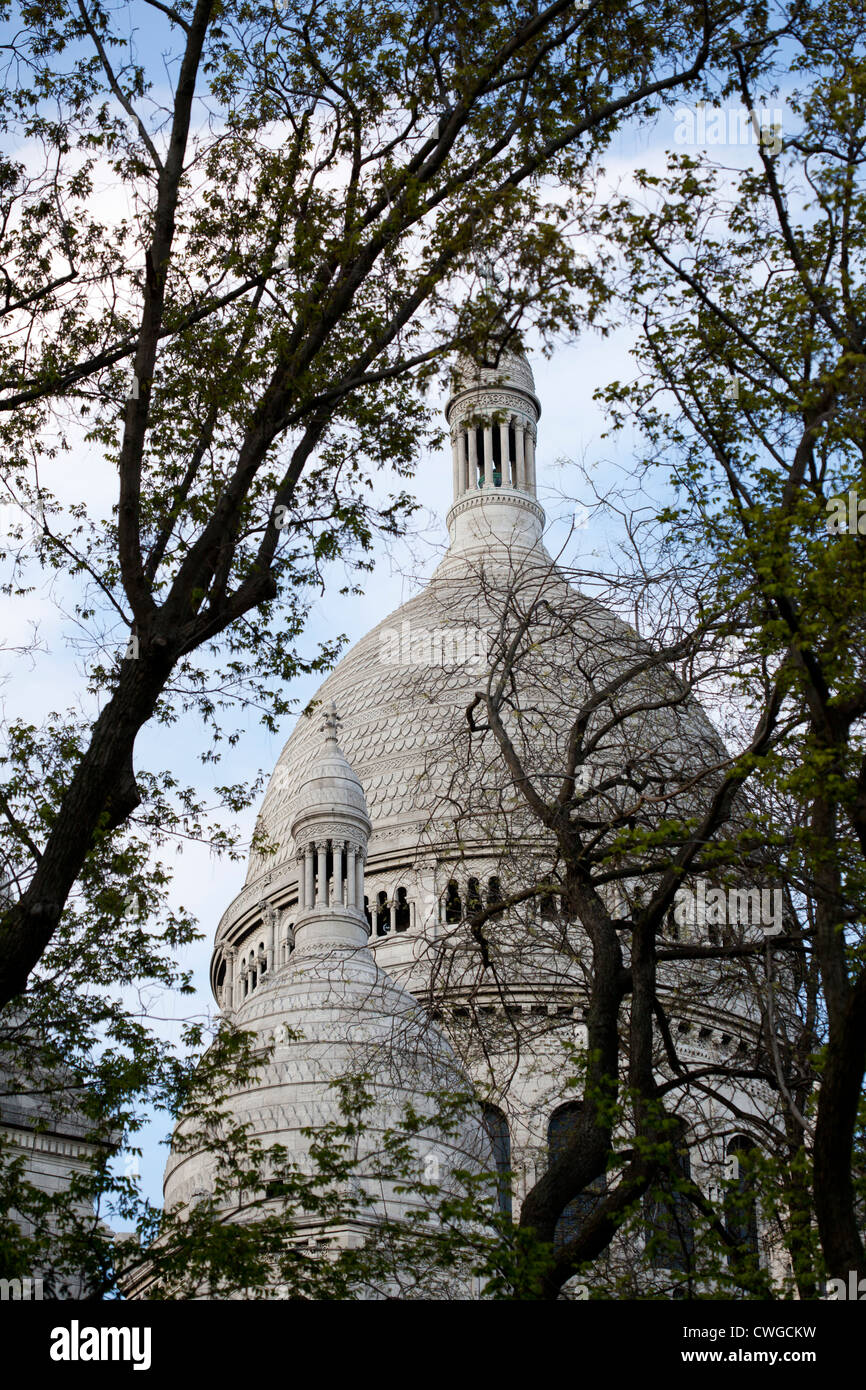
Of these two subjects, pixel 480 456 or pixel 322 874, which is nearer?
pixel 322 874

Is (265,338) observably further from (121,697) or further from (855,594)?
(855,594)

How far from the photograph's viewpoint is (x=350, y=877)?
126ft

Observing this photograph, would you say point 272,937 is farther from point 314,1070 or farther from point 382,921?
point 314,1070

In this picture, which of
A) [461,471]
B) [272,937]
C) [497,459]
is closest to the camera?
[272,937]

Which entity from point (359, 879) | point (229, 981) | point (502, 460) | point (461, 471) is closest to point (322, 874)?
point (359, 879)

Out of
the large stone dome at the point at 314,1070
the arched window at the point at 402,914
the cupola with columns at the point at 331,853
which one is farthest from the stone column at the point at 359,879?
the arched window at the point at 402,914

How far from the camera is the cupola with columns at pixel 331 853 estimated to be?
3709 cm

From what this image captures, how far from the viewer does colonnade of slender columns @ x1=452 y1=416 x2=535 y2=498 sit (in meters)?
64.6

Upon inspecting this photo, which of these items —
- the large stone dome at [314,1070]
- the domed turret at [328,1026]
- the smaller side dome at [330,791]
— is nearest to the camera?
the domed turret at [328,1026]

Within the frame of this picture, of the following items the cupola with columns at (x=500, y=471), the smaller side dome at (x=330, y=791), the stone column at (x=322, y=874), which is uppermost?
the cupola with columns at (x=500, y=471)

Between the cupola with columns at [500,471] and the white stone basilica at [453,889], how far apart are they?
9cm

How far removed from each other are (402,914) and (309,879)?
11.8m

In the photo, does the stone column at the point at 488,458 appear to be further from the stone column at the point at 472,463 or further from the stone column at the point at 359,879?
the stone column at the point at 359,879
